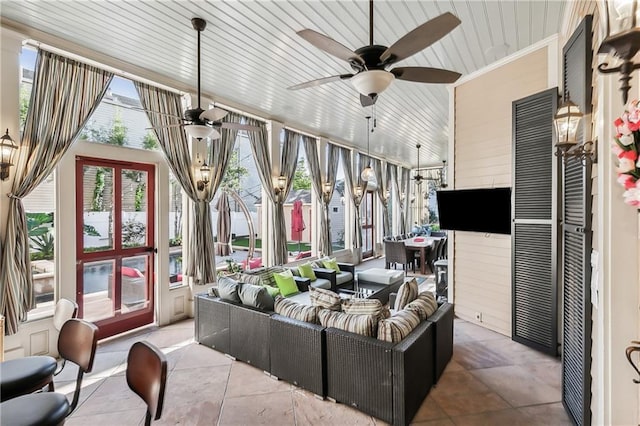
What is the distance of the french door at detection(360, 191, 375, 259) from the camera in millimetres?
10258

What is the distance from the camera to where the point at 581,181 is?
225 centimetres

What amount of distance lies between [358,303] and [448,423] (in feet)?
3.92

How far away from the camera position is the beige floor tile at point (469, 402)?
8.65ft

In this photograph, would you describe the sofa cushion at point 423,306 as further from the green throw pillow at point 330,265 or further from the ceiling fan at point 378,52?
the green throw pillow at point 330,265

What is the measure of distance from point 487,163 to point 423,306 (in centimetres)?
258

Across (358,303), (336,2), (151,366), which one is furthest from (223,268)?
(336,2)

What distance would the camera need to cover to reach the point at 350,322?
8.95ft

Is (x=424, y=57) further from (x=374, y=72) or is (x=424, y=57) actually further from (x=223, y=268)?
(x=223, y=268)

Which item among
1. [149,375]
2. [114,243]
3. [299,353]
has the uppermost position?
[114,243]

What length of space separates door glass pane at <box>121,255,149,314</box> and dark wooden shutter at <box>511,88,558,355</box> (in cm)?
537

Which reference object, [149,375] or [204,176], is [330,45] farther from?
[204,176]

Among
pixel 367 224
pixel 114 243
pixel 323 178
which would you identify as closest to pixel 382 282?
pixel 323 178

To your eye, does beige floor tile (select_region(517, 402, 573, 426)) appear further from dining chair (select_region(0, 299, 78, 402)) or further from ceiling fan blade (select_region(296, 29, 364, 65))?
dining chair (select_region(0, 299, 78, 402))

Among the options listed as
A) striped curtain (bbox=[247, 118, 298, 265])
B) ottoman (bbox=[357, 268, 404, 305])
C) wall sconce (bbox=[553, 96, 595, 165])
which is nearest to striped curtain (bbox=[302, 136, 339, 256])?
striped curtain (bbox=[247, 118, 298, 265])
